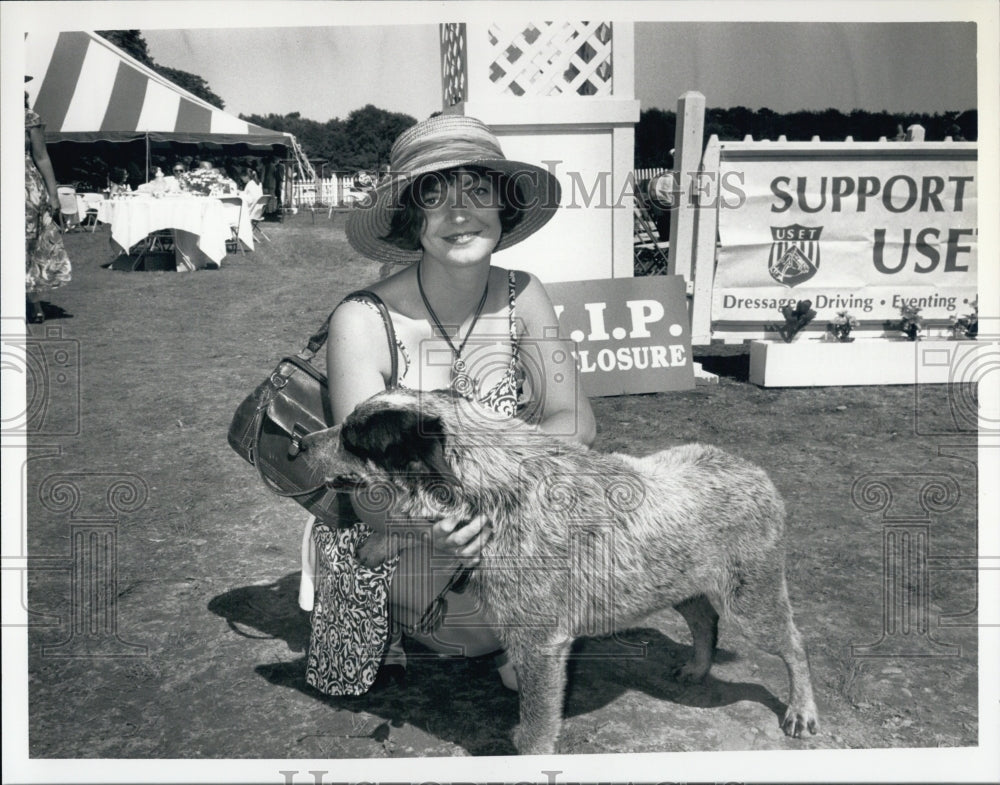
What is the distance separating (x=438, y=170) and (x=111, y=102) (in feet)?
26.1

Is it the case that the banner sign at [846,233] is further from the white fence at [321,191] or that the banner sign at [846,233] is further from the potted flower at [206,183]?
the potted flower at [206,183]

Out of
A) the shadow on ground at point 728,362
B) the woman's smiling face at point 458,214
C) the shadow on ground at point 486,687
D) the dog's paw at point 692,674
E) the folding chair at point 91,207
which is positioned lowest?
the shadow on ground at point 486,687

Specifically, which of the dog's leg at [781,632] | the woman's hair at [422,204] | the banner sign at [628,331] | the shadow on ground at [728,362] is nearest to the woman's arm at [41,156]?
the woman's hair at [422,204]

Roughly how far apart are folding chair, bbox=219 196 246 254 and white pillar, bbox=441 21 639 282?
23.1 ft

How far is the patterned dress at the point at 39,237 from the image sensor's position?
4.26 m

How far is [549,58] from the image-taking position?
5.40 metres

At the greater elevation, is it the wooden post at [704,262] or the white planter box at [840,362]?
the wooden post at [704,262]

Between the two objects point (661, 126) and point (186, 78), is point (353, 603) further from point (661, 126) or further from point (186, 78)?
point (661, 126)

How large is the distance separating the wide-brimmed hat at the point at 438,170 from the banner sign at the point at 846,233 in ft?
14.4

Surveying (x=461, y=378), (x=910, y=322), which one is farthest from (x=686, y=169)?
(x=461, y=378)

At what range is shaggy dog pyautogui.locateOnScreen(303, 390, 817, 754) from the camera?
2.52 meters

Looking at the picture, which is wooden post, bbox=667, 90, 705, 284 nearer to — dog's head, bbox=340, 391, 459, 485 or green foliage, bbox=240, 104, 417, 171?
green foliage, bbox=240, 104, 417, 171

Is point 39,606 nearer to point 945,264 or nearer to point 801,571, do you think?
point 801,571

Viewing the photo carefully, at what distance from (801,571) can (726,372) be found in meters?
3.44
